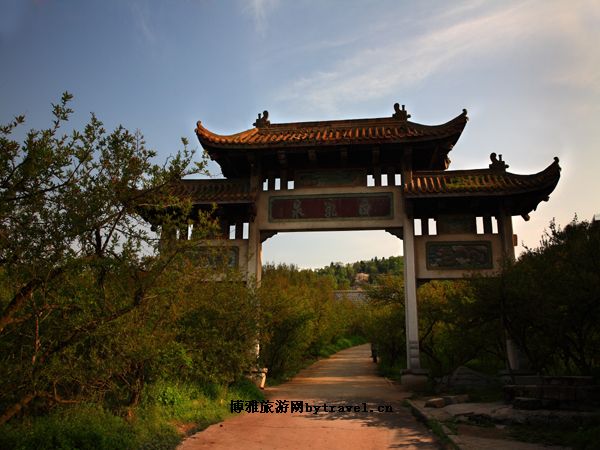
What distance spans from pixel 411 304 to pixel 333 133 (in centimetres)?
540

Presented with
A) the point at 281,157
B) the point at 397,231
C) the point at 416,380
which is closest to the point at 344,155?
the point at 281,157

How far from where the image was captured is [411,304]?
13070 mm

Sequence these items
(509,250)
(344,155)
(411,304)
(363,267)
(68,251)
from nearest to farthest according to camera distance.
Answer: (68,251) → (509,250) → (411,304) → (344,155) → (363,267)

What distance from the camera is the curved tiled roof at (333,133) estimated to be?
13289 millimetres

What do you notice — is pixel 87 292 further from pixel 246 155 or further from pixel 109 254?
pixel 246 155

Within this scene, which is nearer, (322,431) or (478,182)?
(322,431)

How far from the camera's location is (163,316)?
22.6ft

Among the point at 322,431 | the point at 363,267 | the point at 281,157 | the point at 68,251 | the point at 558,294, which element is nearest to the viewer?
the point at 68,251

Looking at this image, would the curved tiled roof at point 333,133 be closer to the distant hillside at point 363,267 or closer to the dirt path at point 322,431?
the dirt path at point 322,431

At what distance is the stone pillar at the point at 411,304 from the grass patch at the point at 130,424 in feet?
A: 18.0

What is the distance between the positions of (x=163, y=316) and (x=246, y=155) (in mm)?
7911

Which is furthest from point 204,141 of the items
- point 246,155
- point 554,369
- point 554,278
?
point 554,369

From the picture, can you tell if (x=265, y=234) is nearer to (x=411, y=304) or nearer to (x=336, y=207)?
(x=336, y=207)

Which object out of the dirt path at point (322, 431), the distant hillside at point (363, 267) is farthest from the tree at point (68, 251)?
the distant hillside at point (363, 267)
